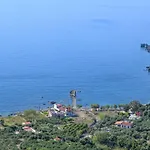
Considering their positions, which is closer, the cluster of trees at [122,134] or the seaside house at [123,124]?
the cluster of trees at [122,134]

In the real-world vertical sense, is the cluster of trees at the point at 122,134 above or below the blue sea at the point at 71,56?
below

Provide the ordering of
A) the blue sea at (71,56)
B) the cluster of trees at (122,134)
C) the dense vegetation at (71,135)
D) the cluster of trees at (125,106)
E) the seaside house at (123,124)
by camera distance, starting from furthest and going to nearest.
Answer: the blue sea at (71,56), the cluster of trees at (125,106), the seaside house at (123,124), the cluster of trees at (122,134), the dense vegetation at (71,135)

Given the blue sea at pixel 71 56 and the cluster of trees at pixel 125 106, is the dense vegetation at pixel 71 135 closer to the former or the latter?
the cluster of trees at pixel 125 106

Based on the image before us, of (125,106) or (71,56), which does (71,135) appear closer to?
(125,106)

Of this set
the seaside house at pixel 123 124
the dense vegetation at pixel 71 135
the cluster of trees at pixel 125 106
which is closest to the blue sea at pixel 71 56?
the cluster of trees at pixel 125 106

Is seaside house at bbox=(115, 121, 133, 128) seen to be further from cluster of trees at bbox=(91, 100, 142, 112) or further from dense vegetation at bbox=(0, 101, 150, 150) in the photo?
cluster of trees at bbox=(91, 100, 142, 112)

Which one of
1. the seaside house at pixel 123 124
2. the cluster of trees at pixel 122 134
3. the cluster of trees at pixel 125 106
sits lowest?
the cluster of trees at pixel 122 134

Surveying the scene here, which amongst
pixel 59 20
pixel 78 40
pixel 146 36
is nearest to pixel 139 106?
pixel 78 40

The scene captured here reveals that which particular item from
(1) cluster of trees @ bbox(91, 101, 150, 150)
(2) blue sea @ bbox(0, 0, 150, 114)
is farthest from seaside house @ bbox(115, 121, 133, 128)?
(2) blue sea @ bbox(0, 0, 150, 114)

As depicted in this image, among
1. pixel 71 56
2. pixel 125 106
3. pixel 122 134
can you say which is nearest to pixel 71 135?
pixel 122 134
